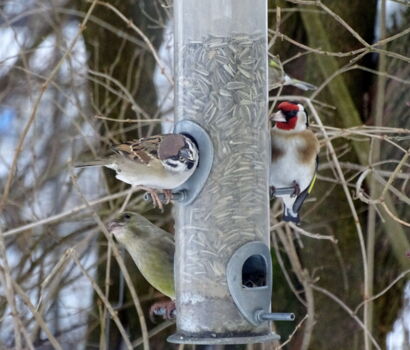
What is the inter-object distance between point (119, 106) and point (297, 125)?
3015mm

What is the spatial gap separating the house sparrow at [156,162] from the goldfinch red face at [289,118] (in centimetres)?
68

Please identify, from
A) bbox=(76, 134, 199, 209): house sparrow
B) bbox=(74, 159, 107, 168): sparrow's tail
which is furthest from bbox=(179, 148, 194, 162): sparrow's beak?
bbox=(74, 159, 107, 168): sparrow's tail

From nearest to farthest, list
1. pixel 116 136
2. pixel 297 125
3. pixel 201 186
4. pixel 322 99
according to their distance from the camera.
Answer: pixel 201 186
pixel 297 125
pixel 322 99
pixel 116 136

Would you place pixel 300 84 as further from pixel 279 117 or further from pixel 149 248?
pixel 149 248

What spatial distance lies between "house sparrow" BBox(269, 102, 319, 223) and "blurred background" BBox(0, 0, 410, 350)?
78 cm

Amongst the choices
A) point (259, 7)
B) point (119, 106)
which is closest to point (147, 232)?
point (259, 7)

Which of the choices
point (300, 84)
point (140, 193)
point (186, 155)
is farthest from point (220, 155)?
point (140, 193)

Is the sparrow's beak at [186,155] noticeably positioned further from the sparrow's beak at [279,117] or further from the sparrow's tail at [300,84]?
the sparrow's tail at [300,84]

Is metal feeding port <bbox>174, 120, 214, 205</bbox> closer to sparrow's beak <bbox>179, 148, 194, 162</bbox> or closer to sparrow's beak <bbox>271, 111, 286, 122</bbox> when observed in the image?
sparrow's beak <bbox>179, 148, 194, 162</bbox>

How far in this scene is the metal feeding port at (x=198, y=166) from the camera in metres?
4.18

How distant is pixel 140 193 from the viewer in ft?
22.7

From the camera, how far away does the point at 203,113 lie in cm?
421

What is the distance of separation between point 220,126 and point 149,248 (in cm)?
95

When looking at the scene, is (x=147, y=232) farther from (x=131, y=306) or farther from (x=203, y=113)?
(x=131, y=306)
